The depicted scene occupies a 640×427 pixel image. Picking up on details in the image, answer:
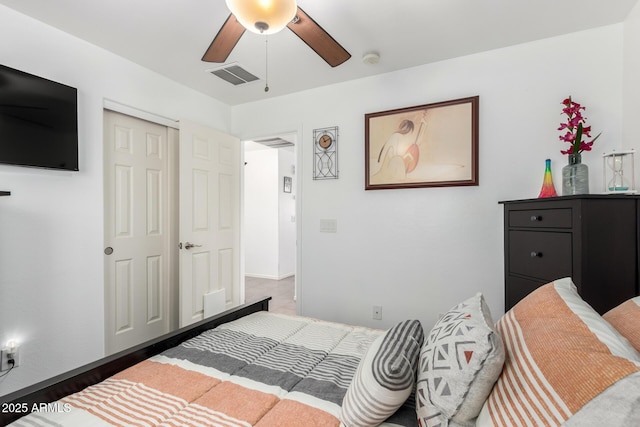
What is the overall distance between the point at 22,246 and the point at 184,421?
5.83 feet

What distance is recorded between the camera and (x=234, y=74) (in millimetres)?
2764

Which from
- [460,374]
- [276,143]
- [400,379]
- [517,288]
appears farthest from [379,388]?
[276,143]

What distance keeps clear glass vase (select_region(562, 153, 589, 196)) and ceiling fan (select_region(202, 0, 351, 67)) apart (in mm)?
1543

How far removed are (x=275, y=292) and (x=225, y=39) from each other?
3.73 m

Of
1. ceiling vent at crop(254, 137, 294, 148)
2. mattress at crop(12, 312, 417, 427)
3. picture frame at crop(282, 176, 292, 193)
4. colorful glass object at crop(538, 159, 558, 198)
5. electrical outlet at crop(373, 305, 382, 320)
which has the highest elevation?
ceiling vent at crop(254, 137, 294, 148)

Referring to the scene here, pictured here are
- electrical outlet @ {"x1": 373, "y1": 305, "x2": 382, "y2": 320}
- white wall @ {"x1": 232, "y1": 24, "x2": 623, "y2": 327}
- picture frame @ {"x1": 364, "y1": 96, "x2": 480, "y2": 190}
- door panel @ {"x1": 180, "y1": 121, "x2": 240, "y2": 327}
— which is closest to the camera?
white wall @ {"x1": 232, "y1": 24, "x2": 623, "y2": 327}

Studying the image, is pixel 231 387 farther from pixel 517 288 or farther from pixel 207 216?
pixel 207 216

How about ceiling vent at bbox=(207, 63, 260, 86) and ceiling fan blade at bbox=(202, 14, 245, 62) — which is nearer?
ceiling fan blade at bbox=(202, 14, 245, 62)

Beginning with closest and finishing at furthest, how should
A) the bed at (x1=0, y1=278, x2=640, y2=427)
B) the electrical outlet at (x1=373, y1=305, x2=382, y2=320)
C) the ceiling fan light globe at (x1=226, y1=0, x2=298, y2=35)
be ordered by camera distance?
1. the bed at (x1=0, y1=278, x2=640, y2=427)
2. the ceiling fan light globe at (x1=226, y1=0, x2=298, y2=35)
3. the electrical outlet at (x1=373, y1=305, x2=382, y2=320)

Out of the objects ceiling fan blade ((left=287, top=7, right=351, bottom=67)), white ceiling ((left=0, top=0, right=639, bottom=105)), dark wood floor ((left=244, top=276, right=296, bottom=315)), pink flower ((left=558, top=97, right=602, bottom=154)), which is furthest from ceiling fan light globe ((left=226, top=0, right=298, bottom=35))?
dark wood floor ((left=244, top=276, right=296, bottom=315))

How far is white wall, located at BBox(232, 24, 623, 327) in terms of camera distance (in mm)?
2182

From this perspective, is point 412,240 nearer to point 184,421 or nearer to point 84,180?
point 184,421

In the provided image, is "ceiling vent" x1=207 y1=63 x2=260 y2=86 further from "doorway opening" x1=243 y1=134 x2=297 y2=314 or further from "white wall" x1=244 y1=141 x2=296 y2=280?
"white wall" x1=244 y1=141 x2=296 y2=280

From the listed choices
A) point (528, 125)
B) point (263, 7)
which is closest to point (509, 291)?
point (528, 125)
